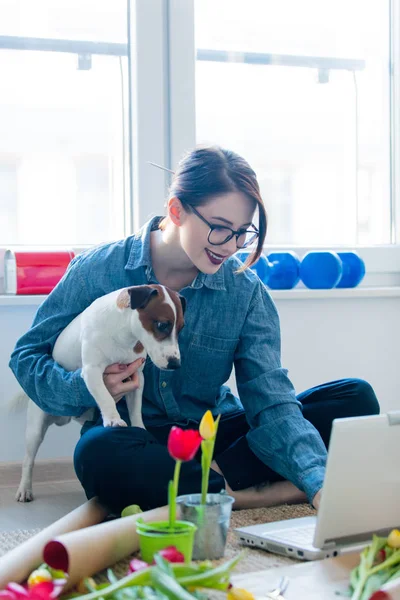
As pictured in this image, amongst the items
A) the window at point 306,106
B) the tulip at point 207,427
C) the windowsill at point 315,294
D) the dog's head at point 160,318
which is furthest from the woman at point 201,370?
the window at point 306,106

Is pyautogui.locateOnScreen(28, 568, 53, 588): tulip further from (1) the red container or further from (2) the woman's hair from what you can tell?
(1) the red container

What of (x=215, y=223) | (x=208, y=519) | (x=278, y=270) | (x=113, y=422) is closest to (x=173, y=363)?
(x=113, y=422)

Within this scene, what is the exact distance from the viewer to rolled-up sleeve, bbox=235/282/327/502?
1602 millimetres

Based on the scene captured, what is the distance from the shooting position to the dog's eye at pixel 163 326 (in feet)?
5.39

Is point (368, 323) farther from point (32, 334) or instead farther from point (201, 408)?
point (32, 334)

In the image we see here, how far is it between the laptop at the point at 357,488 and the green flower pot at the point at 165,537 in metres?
0.20

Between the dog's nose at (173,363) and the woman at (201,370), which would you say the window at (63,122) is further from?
the dog's nose at (173,363)

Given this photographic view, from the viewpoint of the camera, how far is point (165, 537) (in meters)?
1.14

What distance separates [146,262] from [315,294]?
0.86 meters

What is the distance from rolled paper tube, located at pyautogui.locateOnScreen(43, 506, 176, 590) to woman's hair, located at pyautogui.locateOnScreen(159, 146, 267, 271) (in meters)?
0.65

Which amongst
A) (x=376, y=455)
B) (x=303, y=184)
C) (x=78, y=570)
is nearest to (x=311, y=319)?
(x=303, y=184)

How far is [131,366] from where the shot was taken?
5.85 ft

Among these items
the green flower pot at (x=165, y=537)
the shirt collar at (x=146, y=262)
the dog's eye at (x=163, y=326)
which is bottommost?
the green flower pot at (x=165, y=537)

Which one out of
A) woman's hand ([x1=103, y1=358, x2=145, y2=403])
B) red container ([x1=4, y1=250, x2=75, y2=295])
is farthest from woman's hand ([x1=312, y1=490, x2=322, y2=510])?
red container ([x1=4, y1=250, x2=75, y2=295])
